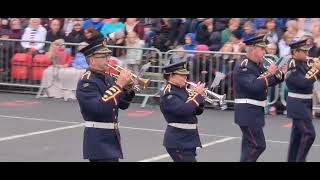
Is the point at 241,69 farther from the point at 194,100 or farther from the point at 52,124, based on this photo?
the point at 52,124

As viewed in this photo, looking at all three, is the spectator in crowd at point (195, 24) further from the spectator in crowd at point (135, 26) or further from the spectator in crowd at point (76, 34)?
the spectator in crowd at point (76, 34)

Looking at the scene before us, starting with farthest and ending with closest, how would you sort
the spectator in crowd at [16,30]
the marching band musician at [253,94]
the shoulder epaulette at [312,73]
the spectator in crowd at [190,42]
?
1. the spectator in crowd at [16,30]
2. the spectator in crowd at [190,42]
3. the shoulder epaulette at [312,73]
4. the marching band musician at [253,94]

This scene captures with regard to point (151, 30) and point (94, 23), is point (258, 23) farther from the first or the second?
point (94, 23)

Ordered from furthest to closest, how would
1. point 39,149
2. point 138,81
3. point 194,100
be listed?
point 39,149
point 194,100
point 138,81

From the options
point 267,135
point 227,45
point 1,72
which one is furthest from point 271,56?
point 1,72

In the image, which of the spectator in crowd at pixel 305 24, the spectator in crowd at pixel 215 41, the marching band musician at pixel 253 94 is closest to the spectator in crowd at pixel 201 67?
the spectator in crowd at pixel 215 41

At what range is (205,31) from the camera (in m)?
17.6

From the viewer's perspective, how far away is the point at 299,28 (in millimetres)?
16406

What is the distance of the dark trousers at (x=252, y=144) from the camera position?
9703 millimetres

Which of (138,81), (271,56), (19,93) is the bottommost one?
(19,93)

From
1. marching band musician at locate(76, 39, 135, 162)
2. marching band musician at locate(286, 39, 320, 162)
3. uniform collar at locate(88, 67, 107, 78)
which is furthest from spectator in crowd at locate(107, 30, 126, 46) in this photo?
uniform collar at locate(88, 67, 107, 78)

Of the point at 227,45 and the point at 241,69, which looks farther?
the point at 227,45

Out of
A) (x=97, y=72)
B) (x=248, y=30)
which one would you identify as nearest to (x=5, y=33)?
(x=248, y=30)
